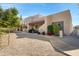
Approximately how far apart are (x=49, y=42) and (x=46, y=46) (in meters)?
0.18

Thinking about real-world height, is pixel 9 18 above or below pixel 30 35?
above

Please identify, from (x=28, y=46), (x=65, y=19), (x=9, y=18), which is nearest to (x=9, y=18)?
(x=9, y=18)

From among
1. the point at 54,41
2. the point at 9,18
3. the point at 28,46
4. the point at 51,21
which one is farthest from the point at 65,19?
the point at 9,18

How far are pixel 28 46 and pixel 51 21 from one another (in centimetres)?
86

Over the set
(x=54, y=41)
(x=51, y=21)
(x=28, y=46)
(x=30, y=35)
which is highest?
(x=51, y=21)

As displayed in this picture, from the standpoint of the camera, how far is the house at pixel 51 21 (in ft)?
18.0

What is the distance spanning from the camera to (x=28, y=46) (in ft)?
17.7

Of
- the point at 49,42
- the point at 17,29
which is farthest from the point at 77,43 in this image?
the point at 17,29

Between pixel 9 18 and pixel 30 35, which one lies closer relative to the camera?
pixel 9 18

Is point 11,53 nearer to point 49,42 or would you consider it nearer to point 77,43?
point 49,42

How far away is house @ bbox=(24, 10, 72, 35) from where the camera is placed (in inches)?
216

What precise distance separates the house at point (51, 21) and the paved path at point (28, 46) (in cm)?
26

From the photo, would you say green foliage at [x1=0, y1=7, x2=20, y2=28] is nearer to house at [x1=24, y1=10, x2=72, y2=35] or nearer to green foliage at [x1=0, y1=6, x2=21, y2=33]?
green foliage at [x1=0, y1=6, x2=21, y2=33]

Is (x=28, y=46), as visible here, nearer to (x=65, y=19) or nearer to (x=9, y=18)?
(x=9, y=18)
